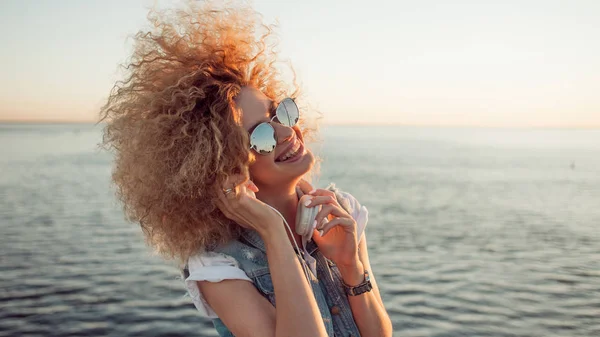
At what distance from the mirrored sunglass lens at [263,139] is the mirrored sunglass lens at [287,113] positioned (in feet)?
0.39

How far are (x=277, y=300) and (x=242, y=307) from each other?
17 centimetres

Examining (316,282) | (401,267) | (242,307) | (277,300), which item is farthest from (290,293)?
(401,267)

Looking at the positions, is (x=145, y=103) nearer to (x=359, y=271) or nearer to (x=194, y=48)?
(x=194, y=48)

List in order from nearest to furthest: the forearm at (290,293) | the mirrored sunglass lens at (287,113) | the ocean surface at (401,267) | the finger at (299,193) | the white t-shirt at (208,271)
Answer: the forearm at (290,293) < the white t-shirt at (208,271) < the mirrored sunglass lens at (287,113) < the finger at (299,193) < the ocean surface at (401,267)

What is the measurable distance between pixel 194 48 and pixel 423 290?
9729mm

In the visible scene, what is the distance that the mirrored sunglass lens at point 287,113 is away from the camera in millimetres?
3037

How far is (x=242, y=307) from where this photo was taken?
2635 millimetres

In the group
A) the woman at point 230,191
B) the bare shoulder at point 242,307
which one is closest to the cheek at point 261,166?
the woman at point 230,191

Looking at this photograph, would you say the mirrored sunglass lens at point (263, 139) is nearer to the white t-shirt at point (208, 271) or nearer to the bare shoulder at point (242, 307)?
the white t-shirt at point (208, 271)

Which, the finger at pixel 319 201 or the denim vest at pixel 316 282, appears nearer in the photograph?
the denim vest at pixel 316 282

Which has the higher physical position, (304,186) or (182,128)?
(182,128)

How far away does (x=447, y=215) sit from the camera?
835 inches

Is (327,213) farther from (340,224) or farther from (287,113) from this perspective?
(287,113)

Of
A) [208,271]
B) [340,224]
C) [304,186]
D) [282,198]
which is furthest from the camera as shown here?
[304,186]
